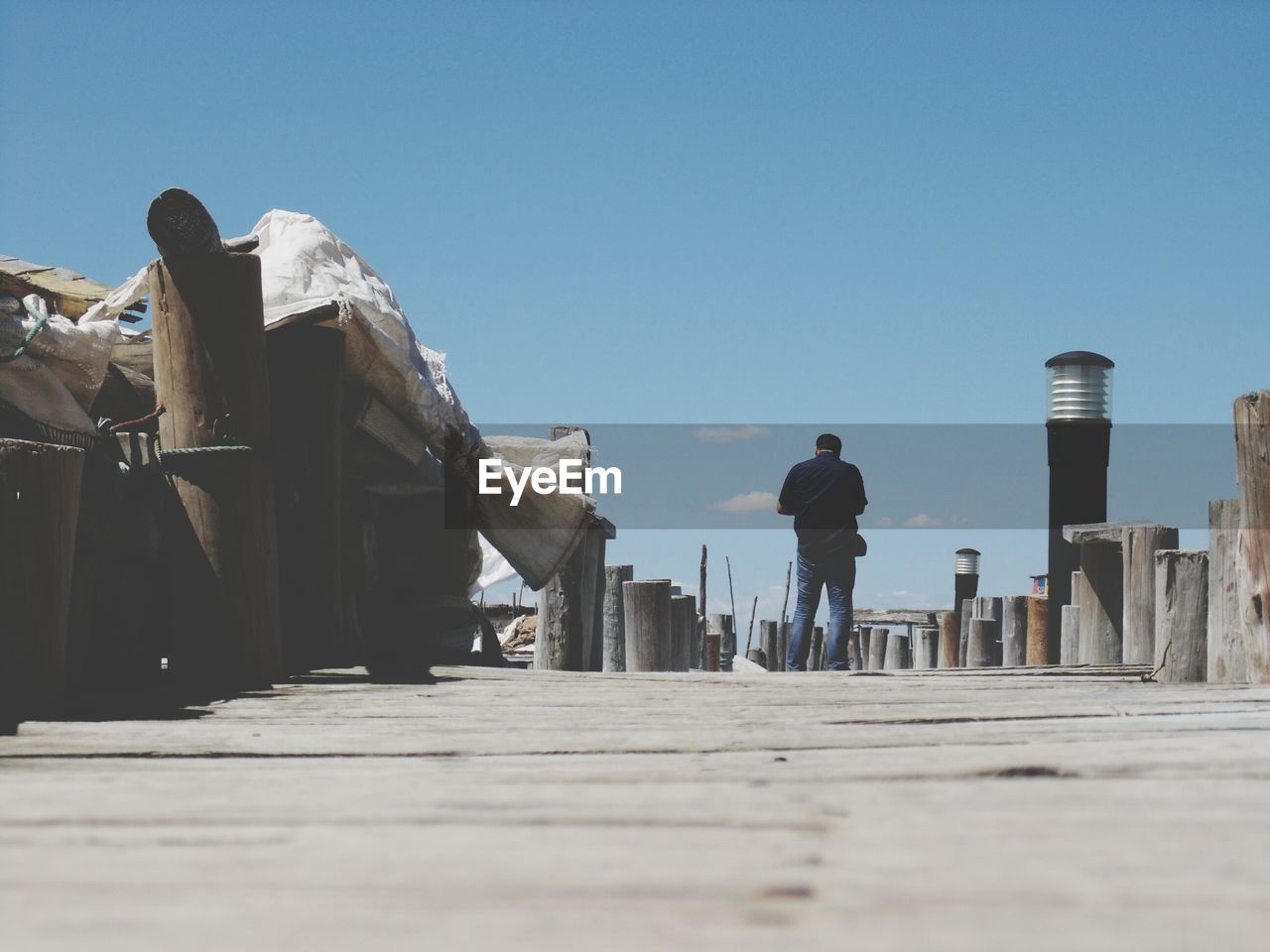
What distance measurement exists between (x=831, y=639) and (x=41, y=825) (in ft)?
24.9

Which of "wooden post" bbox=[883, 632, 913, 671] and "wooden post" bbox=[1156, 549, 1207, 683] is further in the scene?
"wooden post" bbox=[883, 632, 913, 671]

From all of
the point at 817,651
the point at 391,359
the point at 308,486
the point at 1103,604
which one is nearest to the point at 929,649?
the point at 817,651

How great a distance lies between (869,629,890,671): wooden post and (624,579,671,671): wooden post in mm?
9270

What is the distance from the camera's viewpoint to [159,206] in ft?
16.6

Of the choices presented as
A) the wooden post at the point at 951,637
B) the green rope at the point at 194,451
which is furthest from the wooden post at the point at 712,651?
the green rope at the point at 194,451

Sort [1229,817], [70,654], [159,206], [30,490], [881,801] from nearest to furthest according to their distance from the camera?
[1229,817], [881,801], [30,490], [70,654], [159,206]

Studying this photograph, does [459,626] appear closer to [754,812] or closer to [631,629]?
[631,629]

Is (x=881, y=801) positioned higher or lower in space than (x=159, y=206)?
lower

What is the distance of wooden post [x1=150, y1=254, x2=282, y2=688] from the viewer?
5160 millimetres

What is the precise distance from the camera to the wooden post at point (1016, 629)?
13.4 meters

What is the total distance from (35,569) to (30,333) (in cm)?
140

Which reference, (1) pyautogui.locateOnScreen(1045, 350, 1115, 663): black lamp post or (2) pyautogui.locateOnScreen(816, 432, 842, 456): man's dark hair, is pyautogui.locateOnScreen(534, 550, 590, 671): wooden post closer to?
(2) pyautogui.locateOnScreen(816, 432, 842, 456): man's dark hair

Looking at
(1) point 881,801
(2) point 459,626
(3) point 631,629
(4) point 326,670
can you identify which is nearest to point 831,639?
(3) point 631,629

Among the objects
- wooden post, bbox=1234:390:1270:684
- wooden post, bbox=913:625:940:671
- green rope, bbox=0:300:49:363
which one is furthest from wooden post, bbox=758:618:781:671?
green rope, bbox=0:300:49:363
